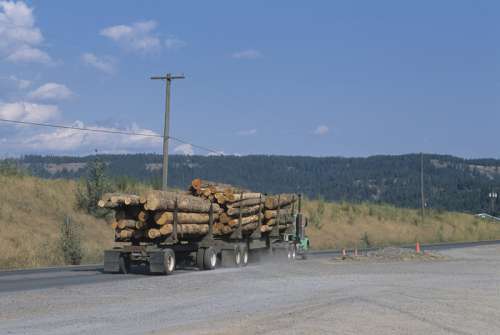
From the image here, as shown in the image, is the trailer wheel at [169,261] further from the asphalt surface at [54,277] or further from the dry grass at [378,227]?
the dry grass at [378,227]

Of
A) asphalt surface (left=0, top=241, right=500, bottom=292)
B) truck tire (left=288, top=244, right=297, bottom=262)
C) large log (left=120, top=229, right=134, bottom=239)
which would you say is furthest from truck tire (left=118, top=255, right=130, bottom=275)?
truck tire (left=288, top=244, right=297, bottom=262)

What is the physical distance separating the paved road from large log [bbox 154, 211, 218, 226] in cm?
175

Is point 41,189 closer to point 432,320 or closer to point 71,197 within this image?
point 71,197

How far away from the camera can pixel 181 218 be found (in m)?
27.1

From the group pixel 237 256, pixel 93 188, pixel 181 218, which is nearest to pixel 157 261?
pixel 181 218

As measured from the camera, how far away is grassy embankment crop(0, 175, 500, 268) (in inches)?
1414

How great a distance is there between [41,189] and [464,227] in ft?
184

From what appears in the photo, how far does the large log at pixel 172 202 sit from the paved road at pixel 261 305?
7.07ft

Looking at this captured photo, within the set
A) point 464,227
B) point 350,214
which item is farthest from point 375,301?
point 464,227

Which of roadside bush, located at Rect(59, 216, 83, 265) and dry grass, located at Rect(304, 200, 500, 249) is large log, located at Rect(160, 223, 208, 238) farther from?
dry grass, located at Rect(304, 200, 500, 249)

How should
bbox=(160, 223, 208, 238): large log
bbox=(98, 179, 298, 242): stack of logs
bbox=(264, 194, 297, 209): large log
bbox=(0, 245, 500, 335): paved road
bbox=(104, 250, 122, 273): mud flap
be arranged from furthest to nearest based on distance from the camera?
bbox=(264, 194, 297, 209): large log < bbox=(104, 250, 122, 273): mud flap < bbox=(160, 223, 208, 238): large log < bbox=(98, 179, 298, 242): stack of logs < bbox=(0, 245, 500, 335): paved road

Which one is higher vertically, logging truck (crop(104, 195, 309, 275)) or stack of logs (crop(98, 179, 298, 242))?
stack of logs (crop(98, 179, 298, 242))

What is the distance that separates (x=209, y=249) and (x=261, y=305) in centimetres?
1117

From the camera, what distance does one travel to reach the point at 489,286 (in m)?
23.8
